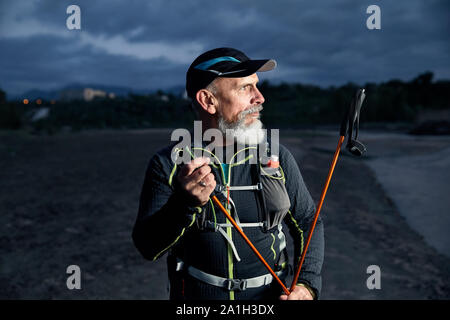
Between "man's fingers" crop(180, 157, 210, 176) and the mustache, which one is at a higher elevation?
the mustache

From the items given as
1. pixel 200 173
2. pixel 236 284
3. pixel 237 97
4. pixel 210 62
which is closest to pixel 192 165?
pixel 200 173

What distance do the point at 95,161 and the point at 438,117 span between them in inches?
1617

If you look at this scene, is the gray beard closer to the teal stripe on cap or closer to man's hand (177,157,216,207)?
the teal stripe on cap

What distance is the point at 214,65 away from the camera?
1989mm

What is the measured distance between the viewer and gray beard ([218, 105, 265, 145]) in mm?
1992

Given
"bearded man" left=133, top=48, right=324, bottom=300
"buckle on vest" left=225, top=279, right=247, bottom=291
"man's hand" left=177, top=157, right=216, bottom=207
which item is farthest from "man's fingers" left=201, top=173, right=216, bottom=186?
"buckle on vest" left=225, top=279, right=247, bottom=291

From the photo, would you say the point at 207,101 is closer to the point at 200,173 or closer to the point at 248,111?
the point at 248,111

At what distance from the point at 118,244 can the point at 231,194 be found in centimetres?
610

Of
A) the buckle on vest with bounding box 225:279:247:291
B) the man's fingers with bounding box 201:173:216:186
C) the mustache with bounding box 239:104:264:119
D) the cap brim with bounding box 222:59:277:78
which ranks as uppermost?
the cap brim with bounding box 222:59:277:78

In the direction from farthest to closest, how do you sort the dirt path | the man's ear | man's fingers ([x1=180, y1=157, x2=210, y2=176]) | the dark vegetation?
the dark vegetation < the dirt path < the man's ear < man's fingers ([x1=180, y1=157, x2=210, y2=176])

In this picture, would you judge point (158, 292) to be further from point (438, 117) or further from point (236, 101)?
point (438, 117)

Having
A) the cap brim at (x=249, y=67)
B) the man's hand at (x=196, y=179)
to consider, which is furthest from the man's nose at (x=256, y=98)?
the man's hand at (x=196, y=179)

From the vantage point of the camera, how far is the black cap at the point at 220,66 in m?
1.94

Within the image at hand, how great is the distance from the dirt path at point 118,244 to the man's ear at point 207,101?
13.8 ft
